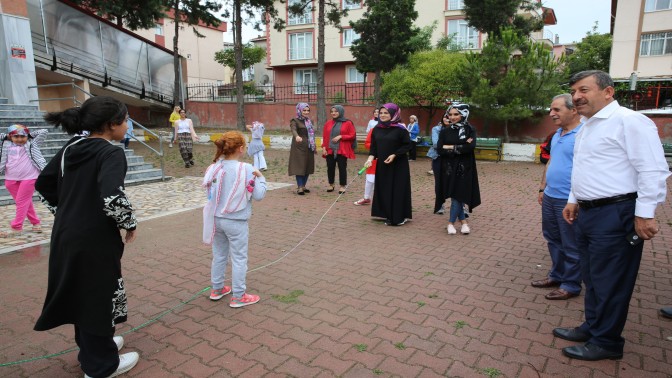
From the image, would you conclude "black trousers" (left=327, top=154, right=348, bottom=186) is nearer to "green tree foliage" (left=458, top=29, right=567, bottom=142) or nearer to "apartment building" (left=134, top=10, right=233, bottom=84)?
"green tree foliage" (left=458, top=29, right=567, bottom=142)

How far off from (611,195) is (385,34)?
58.8 feet

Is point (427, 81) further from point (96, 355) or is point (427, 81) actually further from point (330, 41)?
point (330, 41)

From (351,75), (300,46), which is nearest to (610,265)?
(351,75)

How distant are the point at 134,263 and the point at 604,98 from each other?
16.0 ft

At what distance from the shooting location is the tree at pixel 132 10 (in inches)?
805

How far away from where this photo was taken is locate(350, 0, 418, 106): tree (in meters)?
19.1

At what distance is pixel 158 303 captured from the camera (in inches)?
161

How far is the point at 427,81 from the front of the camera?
16.3 metres

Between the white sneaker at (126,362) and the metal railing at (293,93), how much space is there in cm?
1984

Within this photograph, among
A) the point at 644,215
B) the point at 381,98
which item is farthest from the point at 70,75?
the point at 644,215

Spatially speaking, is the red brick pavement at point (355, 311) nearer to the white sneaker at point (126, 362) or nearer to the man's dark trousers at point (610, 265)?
the white sneaker at point (126, 362)

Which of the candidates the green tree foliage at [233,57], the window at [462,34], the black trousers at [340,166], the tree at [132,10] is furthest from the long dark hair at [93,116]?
the green tree foliage at [233,57]

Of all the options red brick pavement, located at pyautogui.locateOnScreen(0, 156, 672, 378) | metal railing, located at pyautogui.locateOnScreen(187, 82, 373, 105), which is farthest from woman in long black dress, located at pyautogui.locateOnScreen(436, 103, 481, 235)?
metal railing, located at pyautogui.locateOnScreen(187, 82, 373, 105)

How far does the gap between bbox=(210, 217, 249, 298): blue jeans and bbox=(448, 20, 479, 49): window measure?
3024cm
